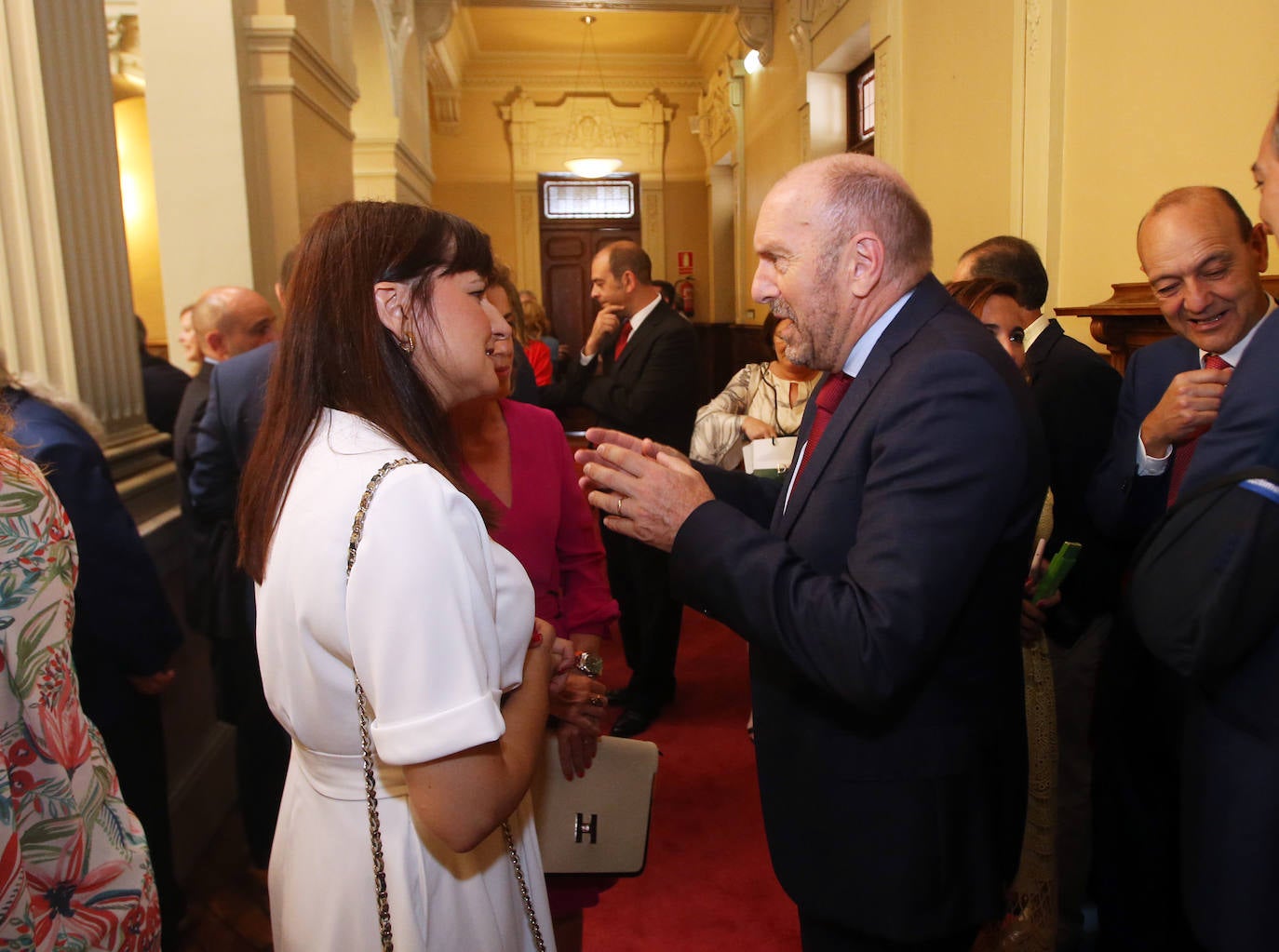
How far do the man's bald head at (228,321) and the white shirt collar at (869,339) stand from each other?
2.26 m

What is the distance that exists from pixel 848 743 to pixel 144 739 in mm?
1860

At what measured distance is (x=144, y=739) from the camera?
2324 mm

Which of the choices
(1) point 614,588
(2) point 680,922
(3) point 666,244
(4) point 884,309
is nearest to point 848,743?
(4) point 884,309

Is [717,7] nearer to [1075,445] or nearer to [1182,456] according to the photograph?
[1075,445]

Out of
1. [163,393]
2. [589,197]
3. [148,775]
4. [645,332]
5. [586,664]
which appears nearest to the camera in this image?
[586,664]

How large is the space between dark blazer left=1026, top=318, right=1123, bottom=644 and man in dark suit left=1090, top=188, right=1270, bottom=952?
0.16 metres

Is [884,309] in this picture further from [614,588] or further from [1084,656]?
[614,588]

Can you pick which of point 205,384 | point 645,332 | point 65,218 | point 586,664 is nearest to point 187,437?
point 205,384

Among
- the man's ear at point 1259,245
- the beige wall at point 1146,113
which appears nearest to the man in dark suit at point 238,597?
the man's ear at point 1259,245

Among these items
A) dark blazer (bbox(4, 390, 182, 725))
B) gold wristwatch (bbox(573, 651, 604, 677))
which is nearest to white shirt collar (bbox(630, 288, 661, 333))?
dark blazer (bbox(4, 390, 182, 725))

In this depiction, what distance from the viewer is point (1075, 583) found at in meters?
2.29

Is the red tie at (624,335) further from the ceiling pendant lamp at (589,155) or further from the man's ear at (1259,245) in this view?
the ceiling pendant lamp at (589,155)

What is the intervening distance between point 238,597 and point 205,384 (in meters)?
0.67

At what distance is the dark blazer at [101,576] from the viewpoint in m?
1.93
